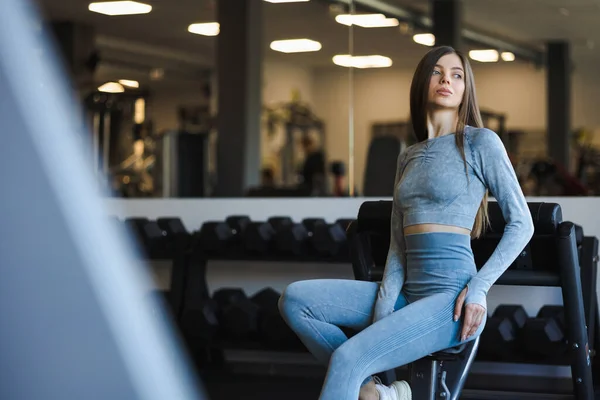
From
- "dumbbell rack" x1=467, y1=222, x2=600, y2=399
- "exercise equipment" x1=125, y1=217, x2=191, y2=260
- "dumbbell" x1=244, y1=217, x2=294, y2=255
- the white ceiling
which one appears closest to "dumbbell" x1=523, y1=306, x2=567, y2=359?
"dumbbell rack" x1=467, y1=222, x2=600, y2=399

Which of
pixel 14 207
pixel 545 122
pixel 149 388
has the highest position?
pixel 545 122

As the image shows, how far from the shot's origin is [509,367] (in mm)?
3205

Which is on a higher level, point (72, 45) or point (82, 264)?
point (72, 45)

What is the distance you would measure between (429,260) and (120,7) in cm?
346

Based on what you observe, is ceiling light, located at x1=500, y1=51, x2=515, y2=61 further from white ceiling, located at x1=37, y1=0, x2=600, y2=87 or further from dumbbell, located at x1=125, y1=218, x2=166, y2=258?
dumbbell, located at x1=125, y1=218, x2=166, y2=258

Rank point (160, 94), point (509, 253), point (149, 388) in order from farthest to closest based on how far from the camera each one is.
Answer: point (160, 94), point (509, 253), point (149, 388)

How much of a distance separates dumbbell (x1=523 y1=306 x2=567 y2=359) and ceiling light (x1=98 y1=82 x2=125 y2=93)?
3636mm

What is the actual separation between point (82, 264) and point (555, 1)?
3434 mm

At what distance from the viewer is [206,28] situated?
16.4ft

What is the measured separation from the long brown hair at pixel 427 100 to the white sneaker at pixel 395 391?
1.24ft

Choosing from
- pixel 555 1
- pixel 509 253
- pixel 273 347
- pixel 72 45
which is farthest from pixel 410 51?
pixel 72 45

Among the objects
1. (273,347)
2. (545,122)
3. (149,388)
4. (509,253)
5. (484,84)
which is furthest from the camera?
(545,122)

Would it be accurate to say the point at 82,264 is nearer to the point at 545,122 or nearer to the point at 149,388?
the point at 149,388

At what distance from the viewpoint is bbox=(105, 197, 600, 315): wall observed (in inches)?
126
